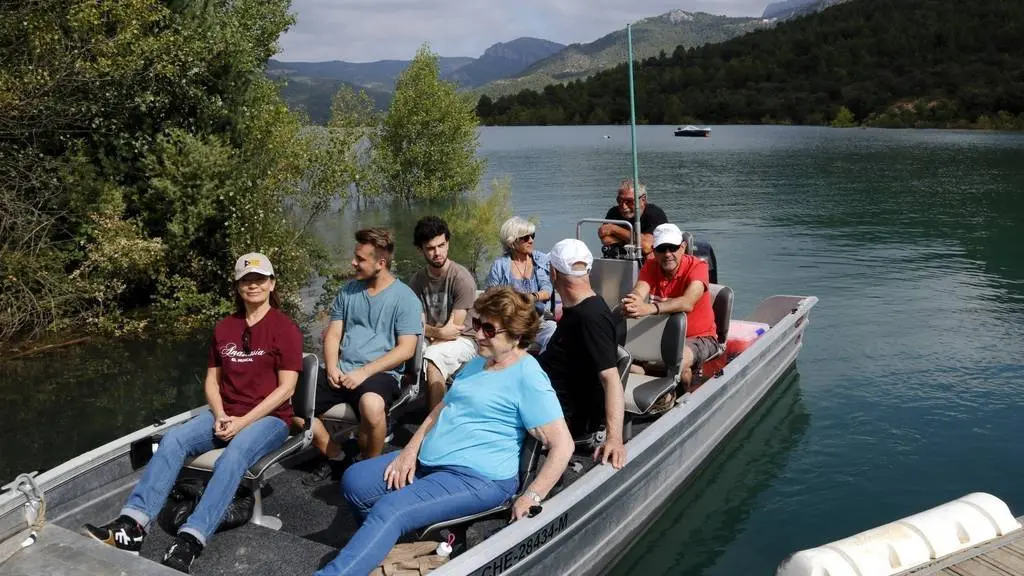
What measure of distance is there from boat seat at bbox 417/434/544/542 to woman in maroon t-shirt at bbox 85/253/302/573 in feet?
3.78

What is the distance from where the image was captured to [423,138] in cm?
2938

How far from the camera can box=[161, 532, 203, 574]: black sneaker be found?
4.24m

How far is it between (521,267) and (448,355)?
123 centimetres

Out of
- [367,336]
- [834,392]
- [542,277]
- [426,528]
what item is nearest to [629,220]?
[542,277]

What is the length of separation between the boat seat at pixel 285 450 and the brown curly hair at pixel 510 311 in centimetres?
151

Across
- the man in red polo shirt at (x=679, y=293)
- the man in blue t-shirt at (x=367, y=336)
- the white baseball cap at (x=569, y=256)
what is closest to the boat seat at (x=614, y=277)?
the man in red polo shirt at (x=679, y=293)

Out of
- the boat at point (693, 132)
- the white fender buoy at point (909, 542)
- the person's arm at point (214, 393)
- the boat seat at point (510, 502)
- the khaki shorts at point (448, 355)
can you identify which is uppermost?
the boat at point (693, 132)

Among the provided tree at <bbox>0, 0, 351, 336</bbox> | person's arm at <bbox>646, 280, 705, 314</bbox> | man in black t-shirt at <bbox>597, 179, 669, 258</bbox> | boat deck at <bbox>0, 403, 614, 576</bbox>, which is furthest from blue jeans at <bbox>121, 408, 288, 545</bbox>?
tree at <bbox>0, 0, 351, 336</bbox>

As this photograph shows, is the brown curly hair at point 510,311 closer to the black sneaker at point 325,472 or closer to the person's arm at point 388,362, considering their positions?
the person's arm at point 388,362

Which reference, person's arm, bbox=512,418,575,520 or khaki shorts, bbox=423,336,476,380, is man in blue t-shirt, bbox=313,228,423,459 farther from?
person's arm, bbox=512,418,575,520

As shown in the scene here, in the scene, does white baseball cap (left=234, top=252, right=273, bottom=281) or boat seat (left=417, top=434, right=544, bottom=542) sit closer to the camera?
boat seat (left=417, top=434, right=544, bottom=542)

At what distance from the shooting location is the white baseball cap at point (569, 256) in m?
4.67

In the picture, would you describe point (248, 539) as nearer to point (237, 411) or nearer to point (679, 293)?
point (237, 411)

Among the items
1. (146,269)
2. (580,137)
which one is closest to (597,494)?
(146,269)
